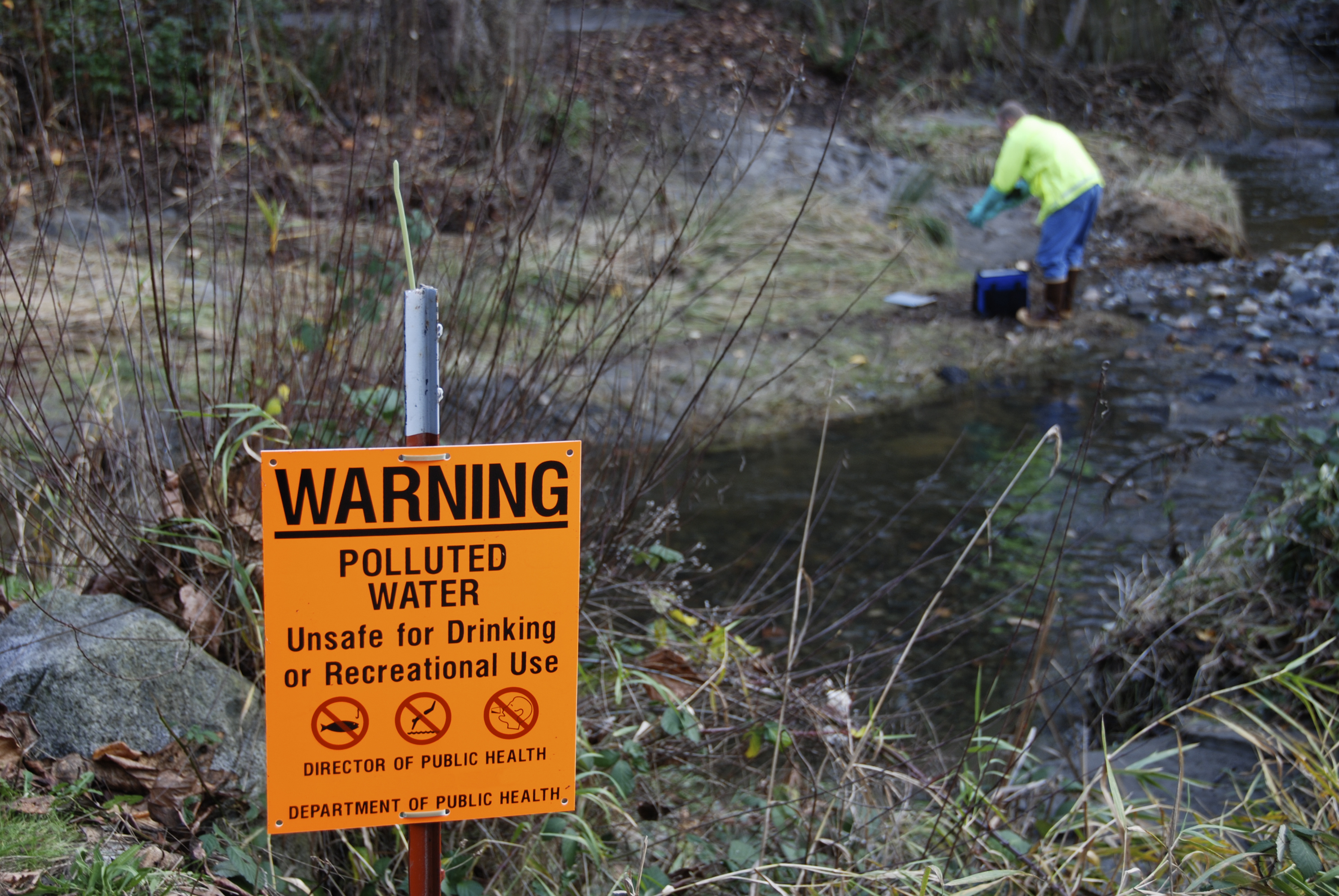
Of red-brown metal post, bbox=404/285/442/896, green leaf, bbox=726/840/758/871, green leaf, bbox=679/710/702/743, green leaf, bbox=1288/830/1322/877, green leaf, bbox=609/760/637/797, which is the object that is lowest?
green leaf, bbox=726/840/758/871

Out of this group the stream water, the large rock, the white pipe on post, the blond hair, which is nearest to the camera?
the white pipe on post

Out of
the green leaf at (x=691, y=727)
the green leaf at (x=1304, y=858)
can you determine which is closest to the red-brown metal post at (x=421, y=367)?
the green leaf at (x=691, y=727)

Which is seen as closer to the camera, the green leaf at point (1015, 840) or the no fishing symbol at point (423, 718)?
the no fishing symbol at point (423, 718)

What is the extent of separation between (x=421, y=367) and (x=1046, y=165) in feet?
26.8

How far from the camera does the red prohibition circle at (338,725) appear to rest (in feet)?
5.76

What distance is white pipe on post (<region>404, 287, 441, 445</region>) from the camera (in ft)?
5.57

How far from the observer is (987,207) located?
363 inches

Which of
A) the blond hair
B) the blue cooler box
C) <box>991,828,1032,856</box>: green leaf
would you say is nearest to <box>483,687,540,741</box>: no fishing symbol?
<box>991,828,1032,856</box>: green leaf

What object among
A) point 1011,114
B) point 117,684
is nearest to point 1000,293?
point 1011,114

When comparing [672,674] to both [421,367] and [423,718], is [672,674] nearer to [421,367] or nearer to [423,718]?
[423,718]

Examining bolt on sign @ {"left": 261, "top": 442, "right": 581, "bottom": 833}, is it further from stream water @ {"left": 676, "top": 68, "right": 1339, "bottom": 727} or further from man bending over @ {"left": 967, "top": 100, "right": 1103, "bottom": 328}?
man bending over @ {"left": 967, "top": 100, "right": 1103, "bottom": 328}

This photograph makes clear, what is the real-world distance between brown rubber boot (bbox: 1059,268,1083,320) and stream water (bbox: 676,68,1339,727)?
0.57m

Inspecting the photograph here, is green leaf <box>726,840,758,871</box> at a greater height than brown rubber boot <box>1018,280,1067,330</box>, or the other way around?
green leaf <box>726,840,758,871</box>

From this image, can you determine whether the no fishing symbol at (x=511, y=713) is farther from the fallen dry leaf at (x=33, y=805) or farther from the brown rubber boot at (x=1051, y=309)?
the brown rubber boot at (x=1051, y=309)
